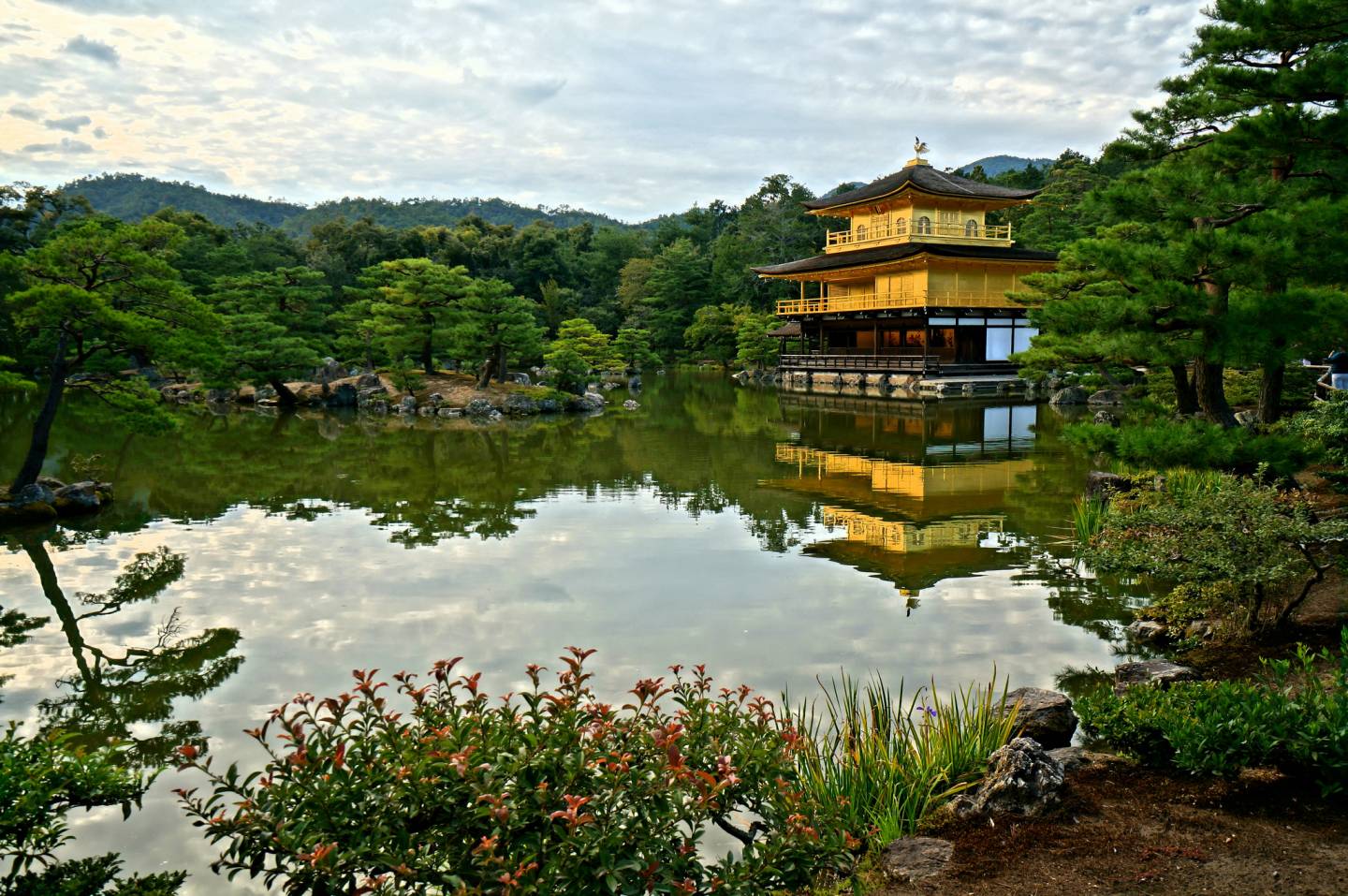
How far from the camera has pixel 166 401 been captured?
2606cm

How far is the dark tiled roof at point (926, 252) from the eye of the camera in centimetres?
2833

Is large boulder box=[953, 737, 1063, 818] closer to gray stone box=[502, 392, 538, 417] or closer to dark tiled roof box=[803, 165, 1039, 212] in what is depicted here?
gray stone box=[502, 392, 538, 417]

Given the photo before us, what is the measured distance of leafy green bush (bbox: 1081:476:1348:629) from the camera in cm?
543

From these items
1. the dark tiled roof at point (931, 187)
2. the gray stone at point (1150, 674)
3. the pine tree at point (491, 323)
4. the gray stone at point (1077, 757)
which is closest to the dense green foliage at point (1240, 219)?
the gray stone at point (1150, 674)

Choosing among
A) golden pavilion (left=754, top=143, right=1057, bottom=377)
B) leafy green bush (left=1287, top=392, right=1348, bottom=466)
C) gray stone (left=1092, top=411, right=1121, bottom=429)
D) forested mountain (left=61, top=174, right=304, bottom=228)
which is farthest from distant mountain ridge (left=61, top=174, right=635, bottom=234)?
leafy green bush (left=1287, top=392, right=1348, bottom=466)

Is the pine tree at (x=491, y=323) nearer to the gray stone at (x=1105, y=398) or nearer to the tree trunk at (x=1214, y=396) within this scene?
the gray stone at (x=1105, y=398)

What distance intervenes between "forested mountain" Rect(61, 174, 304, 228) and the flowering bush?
109160 mm

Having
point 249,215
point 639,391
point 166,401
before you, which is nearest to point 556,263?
point 639,391

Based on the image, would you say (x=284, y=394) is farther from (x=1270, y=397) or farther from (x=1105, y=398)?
(x=1270, y=397)

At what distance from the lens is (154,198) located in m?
101

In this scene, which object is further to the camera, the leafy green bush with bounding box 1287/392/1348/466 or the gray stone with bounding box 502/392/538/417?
the gray stone with bounding box 502/392/538/417

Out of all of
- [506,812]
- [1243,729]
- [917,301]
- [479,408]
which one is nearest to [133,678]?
[506,812]

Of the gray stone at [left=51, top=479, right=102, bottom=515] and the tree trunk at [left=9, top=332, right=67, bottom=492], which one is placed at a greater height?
the tree trunk at [left=9, top=332, right=67, bottom=492]

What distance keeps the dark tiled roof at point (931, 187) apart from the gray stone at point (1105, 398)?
29.2 feet
